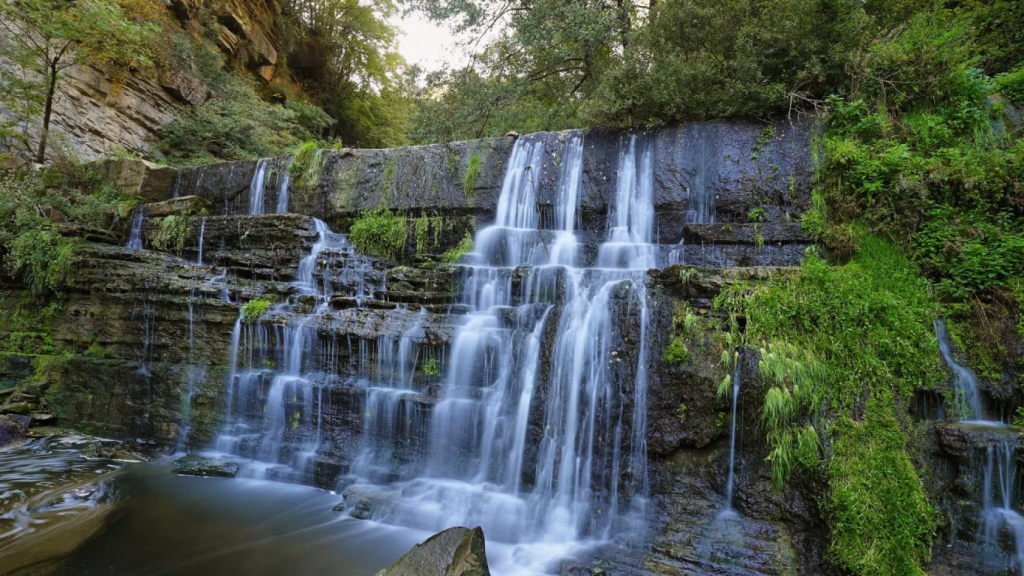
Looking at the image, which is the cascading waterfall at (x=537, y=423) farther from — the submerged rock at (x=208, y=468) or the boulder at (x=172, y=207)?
the boulder at (x=172, y=207)

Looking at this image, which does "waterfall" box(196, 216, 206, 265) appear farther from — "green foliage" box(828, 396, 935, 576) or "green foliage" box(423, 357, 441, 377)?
"green foliage" box(828, 396, 935, 576)

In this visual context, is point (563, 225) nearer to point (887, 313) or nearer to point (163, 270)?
point (887, 313)

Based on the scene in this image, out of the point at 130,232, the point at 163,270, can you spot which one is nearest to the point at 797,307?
the point at 163,270

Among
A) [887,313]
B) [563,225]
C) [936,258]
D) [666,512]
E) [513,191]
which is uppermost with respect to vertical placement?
[513,191]

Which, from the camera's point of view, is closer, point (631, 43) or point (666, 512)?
point (666, 512)

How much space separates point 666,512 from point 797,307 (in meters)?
2.56

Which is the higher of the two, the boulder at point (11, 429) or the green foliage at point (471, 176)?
the green foliage at point (471, 176)

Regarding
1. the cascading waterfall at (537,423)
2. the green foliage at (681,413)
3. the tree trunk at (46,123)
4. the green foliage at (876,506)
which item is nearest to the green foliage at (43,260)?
the tree trunk at (46,123)

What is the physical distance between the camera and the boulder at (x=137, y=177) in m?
10.9

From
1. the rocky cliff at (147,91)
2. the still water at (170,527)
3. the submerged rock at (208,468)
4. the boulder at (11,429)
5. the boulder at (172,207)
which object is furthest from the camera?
the rocky cliff at (147,91)

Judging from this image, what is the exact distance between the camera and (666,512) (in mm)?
4734

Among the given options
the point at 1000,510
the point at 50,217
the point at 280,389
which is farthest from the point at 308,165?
the point at 1000,510

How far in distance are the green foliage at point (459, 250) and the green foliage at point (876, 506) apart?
6480 millimetres

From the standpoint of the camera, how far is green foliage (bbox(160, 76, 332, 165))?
13.9 meters
